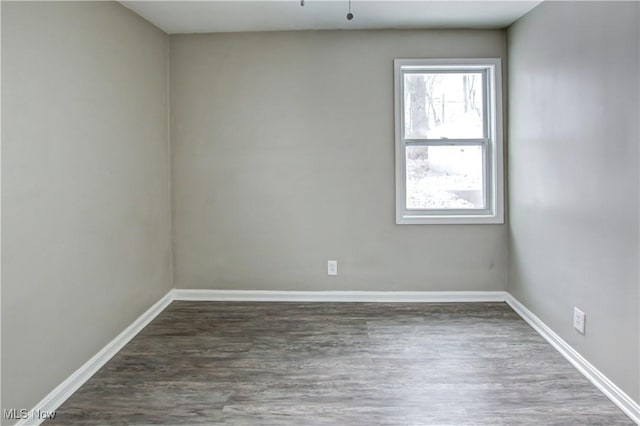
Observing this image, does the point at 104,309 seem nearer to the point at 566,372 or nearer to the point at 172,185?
the point at 172,185

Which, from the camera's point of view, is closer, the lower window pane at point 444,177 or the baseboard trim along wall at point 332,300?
the baseboard trim along wall at point 332,300

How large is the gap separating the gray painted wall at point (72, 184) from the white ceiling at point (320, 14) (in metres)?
0.25

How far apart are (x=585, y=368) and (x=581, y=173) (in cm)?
111

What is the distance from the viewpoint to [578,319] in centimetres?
231

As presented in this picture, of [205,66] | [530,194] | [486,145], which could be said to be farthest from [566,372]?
[205,66]

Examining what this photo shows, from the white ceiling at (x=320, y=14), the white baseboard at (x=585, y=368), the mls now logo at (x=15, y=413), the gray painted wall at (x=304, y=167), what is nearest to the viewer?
the mls now logo at (x=15, y=413)

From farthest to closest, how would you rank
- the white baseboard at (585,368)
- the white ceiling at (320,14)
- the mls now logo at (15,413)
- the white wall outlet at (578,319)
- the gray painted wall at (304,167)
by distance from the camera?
1. the gray painted wall at (304,167)
2. the white ceiling at (320,14)
3. the white wall outlet at (578,319)
4. the white baseboard at (585,368)
5. the mls now logo at (15,413)

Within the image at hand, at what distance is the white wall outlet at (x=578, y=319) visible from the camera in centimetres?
227

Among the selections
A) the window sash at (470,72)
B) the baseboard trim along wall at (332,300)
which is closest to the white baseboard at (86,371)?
the baseboard trim along wall at (332,300)

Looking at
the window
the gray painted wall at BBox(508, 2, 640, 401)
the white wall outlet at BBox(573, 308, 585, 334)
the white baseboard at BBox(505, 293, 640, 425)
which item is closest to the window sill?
the window

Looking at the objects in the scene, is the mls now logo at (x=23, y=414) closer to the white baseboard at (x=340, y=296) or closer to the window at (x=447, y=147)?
the white baseboard at (x=340, y=296)

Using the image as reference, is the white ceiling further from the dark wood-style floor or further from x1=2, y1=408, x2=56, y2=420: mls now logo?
x1=2, y1=408, x2=56, y2=420: mls now logo

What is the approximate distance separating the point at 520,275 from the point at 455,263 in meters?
0.51

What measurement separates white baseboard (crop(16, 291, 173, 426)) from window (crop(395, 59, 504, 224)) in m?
2.18
